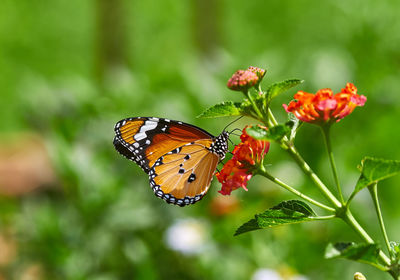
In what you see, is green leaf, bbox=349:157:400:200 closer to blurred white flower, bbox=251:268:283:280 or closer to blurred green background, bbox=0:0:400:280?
blurred green background, bbox=0:0:400:280

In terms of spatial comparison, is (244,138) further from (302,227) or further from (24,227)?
(24,227)

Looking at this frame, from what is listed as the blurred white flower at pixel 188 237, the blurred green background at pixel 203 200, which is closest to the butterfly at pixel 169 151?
the blurred green background at pixel 203 200

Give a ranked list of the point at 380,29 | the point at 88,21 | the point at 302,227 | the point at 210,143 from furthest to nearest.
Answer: the point at 88,21 → the point at 380,29 → the point at 302,227 → the point at 210,143

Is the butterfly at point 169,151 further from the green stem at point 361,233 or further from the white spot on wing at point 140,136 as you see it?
the green stem at point 361,233

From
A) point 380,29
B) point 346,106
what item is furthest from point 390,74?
point 346,106

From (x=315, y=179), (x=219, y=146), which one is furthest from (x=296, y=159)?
(x=219, y=146)

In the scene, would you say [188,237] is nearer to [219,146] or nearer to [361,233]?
[219,146]
